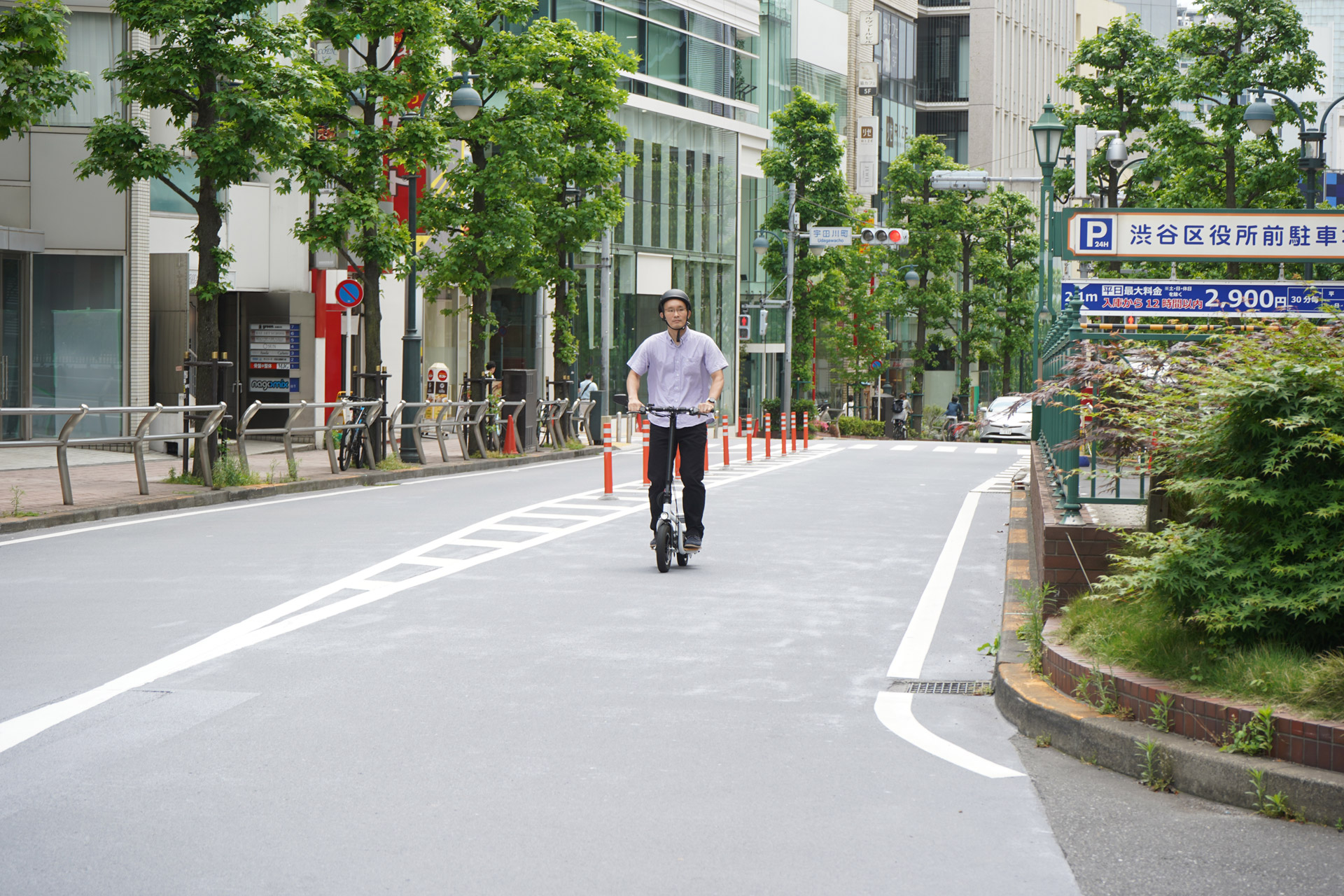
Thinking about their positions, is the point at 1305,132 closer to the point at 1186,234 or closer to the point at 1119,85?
the point at 1119,85

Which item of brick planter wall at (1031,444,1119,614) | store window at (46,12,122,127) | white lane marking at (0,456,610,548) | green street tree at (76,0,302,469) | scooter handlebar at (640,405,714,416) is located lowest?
white lane marking at (0,456,610,548)

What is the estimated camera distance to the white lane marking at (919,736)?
223 inches

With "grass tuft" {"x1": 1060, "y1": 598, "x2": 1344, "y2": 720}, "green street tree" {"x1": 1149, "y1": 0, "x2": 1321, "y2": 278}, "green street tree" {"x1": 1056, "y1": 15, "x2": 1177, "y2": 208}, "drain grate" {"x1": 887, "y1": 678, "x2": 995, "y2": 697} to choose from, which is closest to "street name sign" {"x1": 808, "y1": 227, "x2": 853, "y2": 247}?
"green street tree" {"x1": 1056, "y1": 15, "x2": 1177, "y2": 208}

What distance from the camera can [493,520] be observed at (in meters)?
14.6

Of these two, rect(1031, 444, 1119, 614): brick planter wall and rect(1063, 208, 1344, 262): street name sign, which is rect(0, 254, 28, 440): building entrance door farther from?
rect(1031, 444, 1119, 614): brick planter wall

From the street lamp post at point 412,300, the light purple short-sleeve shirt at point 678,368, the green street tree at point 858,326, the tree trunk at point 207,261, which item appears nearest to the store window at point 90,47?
the street lamp post at point 412,300

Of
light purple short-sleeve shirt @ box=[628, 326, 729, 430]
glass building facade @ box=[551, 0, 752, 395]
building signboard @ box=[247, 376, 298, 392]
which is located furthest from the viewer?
glass building facade @ box=[551, 0, 752, 395]

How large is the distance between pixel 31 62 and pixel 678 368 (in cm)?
877

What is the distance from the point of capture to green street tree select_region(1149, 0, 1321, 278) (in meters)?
31.6

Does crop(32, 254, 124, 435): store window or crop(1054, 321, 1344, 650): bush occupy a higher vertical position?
crop(32, 254, 124, 435): store window

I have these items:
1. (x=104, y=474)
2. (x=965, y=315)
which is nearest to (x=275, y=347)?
(x=104, y=474)

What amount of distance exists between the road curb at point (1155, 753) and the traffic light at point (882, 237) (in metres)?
42.7

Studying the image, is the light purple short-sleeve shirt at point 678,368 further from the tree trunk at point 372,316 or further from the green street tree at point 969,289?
the green street tree at point 969,289

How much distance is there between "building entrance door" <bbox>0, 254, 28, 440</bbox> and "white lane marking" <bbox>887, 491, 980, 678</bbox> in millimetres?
16720
